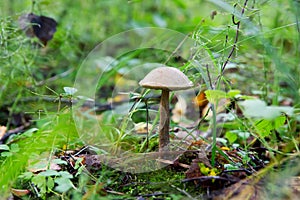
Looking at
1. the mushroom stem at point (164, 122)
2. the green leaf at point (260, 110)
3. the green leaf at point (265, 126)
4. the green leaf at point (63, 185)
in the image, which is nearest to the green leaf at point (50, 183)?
the green leaf at point (63, 185)

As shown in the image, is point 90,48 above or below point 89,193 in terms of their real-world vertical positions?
above

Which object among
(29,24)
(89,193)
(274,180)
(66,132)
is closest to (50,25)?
(29,24)

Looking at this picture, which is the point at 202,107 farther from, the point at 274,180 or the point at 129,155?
the point at 274,180

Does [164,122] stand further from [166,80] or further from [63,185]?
[63,185]

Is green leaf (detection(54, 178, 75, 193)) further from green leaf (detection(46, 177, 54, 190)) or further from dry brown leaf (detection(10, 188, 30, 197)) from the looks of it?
dry brown leaf (detection(10, 188, 30, 197))

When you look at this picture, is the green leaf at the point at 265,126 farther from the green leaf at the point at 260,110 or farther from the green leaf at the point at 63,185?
the green leaf at the point at 63,185

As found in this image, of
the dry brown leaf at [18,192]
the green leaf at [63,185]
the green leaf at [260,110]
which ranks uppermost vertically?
the green leaf at [260,110]

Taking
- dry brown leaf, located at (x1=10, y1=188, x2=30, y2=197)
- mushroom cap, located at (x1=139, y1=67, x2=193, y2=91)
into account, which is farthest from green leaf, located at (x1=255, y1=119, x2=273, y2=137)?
dry brown leaf, located at (x1=10, y1=188, x2=30, y2=197)

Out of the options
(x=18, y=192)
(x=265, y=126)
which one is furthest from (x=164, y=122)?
(x=18, y=192)
